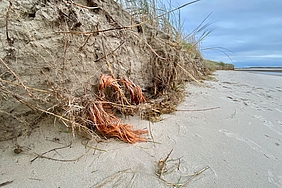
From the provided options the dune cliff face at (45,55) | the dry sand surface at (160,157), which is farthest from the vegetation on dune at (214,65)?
the dune cliff face at (45,55)

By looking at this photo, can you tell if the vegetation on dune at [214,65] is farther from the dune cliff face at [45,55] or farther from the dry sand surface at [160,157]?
the dune cliff face at [45,55]

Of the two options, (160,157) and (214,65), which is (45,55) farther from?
(214,65)

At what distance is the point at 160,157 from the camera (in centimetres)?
88

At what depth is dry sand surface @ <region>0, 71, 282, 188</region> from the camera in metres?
0.73

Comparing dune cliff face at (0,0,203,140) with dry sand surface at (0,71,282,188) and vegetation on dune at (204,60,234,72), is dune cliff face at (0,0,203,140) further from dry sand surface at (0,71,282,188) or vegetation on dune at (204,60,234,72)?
vegetation on dune at (204,60,234,72)

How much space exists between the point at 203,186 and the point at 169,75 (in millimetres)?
1420

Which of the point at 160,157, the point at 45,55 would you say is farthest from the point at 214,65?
the point at 45,55

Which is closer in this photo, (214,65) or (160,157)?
(160,157)

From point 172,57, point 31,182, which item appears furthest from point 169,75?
point 31,182

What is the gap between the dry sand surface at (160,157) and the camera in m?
0.73

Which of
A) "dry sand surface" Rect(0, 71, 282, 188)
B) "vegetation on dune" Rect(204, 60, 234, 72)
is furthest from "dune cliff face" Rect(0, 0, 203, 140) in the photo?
"vegetation on dune" Rect(204, 60, 234, 72)

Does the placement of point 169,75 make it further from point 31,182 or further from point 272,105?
point 31,182

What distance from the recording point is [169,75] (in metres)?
1.96

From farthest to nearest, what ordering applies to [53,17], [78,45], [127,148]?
[78,45], [53,17], [127,148]
